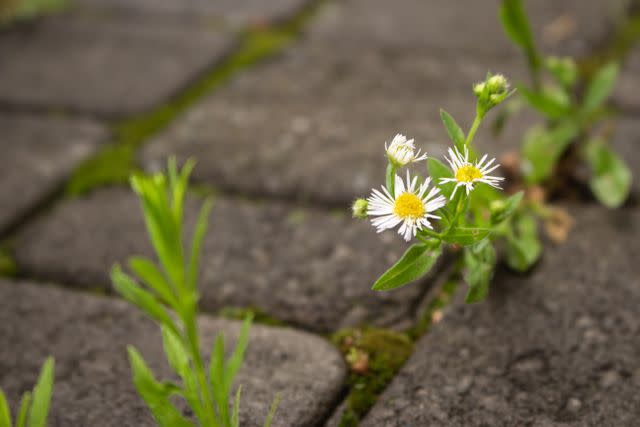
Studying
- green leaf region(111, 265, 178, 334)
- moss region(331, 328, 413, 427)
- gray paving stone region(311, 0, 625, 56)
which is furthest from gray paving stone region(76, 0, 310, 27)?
green leaf region(111, 265, 178, 334)

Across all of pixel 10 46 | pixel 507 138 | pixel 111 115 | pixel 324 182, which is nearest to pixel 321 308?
pixel 324 182

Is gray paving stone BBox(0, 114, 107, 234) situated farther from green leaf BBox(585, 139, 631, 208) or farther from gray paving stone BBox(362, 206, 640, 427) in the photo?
green leaf BBox(585, 139, 631, 208)

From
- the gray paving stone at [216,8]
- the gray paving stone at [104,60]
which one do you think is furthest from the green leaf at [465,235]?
the gray paving stone at [216,8]

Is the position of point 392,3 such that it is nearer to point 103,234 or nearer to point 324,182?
point 324,182

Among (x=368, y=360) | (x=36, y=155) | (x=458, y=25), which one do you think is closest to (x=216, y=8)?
(x=458, y=25)

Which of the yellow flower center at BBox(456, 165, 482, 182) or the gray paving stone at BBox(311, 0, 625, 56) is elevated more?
the gray paving stone at BBox(311, 0, 625, 56)

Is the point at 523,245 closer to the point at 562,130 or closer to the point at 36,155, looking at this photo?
the point at 562,130

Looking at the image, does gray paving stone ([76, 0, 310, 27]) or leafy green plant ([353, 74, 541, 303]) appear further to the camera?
gray paving stone ([76, 0, 310, 27])
